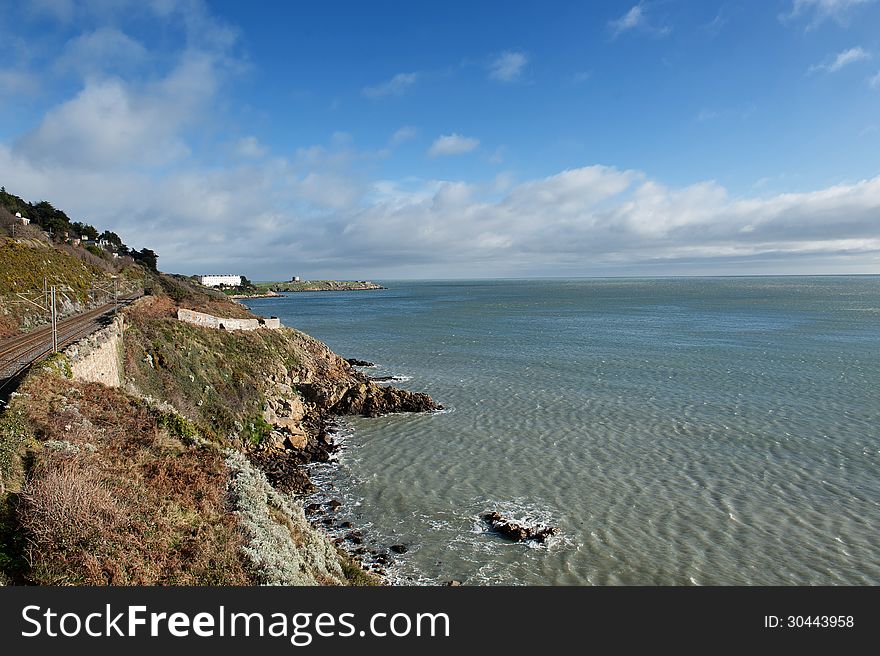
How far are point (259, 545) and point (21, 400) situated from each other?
28.7ft

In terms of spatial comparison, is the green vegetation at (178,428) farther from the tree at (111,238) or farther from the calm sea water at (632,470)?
the tree at (111,238)

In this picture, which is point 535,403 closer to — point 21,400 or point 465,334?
point 21,400

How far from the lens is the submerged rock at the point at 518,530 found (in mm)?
16688

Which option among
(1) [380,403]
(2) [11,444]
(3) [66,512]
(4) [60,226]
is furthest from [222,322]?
(4) [60,226]

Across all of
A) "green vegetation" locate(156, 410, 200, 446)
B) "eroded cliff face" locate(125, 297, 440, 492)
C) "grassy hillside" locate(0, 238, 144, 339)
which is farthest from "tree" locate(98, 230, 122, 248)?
"green vegetation" locate(156, 410, 200, 446)

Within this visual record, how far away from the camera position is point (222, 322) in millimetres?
35688

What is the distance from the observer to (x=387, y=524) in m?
18.0

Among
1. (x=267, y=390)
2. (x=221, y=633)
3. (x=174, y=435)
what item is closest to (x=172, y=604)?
(x=221, y=633)

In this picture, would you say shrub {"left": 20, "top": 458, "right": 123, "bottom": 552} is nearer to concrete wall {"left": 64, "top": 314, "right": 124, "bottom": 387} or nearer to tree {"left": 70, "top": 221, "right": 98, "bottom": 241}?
concrete wall {"left": 64, "top": 314, "right": 124, "bottom": 387}

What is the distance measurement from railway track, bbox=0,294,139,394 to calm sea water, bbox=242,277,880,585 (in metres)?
12.0

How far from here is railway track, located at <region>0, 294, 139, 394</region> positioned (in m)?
17.8

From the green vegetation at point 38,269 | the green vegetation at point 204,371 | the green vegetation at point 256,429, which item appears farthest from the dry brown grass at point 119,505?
the green vegetation at point 38,269

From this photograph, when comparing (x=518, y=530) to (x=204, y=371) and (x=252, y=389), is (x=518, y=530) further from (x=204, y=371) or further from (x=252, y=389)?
(x=204, y=371)

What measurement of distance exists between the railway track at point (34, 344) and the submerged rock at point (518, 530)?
16.3 m
